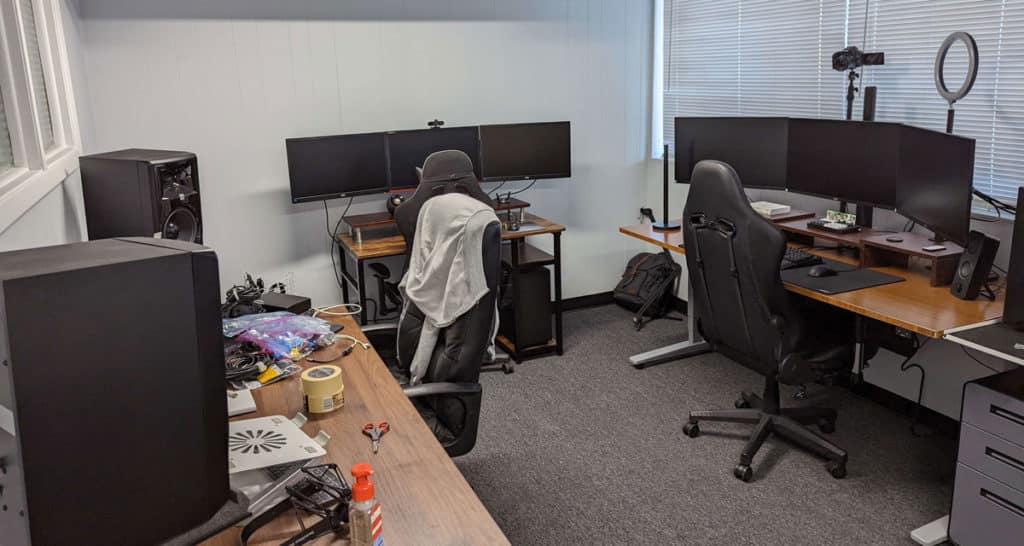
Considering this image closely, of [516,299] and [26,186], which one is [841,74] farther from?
[26,186]

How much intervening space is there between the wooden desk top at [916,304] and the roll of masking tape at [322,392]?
70.8 inches

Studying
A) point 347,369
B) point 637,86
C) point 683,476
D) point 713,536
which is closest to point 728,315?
point 683,476

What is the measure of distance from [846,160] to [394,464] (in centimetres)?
248

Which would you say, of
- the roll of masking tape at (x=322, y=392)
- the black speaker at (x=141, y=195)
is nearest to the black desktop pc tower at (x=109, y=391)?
the roll of masking tape at (x=322, y=392)

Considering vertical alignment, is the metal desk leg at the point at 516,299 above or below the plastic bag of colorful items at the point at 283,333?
below

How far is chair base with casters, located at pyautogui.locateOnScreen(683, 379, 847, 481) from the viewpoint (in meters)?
2.92

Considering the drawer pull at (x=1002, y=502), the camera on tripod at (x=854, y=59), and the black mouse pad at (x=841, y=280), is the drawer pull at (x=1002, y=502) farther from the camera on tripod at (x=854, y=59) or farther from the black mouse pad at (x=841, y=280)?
the camera on tripod at (x=854, y=59)

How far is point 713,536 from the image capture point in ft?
8.48

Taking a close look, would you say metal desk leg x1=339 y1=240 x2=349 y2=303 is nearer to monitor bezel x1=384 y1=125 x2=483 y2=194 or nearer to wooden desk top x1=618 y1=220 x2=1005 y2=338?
monitor bezel x1=384 y1=125 x2=483 y2=194

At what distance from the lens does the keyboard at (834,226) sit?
327 centimetres

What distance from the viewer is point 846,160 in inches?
127

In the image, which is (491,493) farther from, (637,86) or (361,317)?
(637,86)

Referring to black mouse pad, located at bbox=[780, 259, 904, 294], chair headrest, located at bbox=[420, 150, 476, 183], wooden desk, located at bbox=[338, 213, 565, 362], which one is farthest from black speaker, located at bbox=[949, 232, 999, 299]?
chair headrest, located at bbox=[420, 150, 476, 183]

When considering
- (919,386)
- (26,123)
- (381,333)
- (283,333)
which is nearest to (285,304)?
(381,333)
